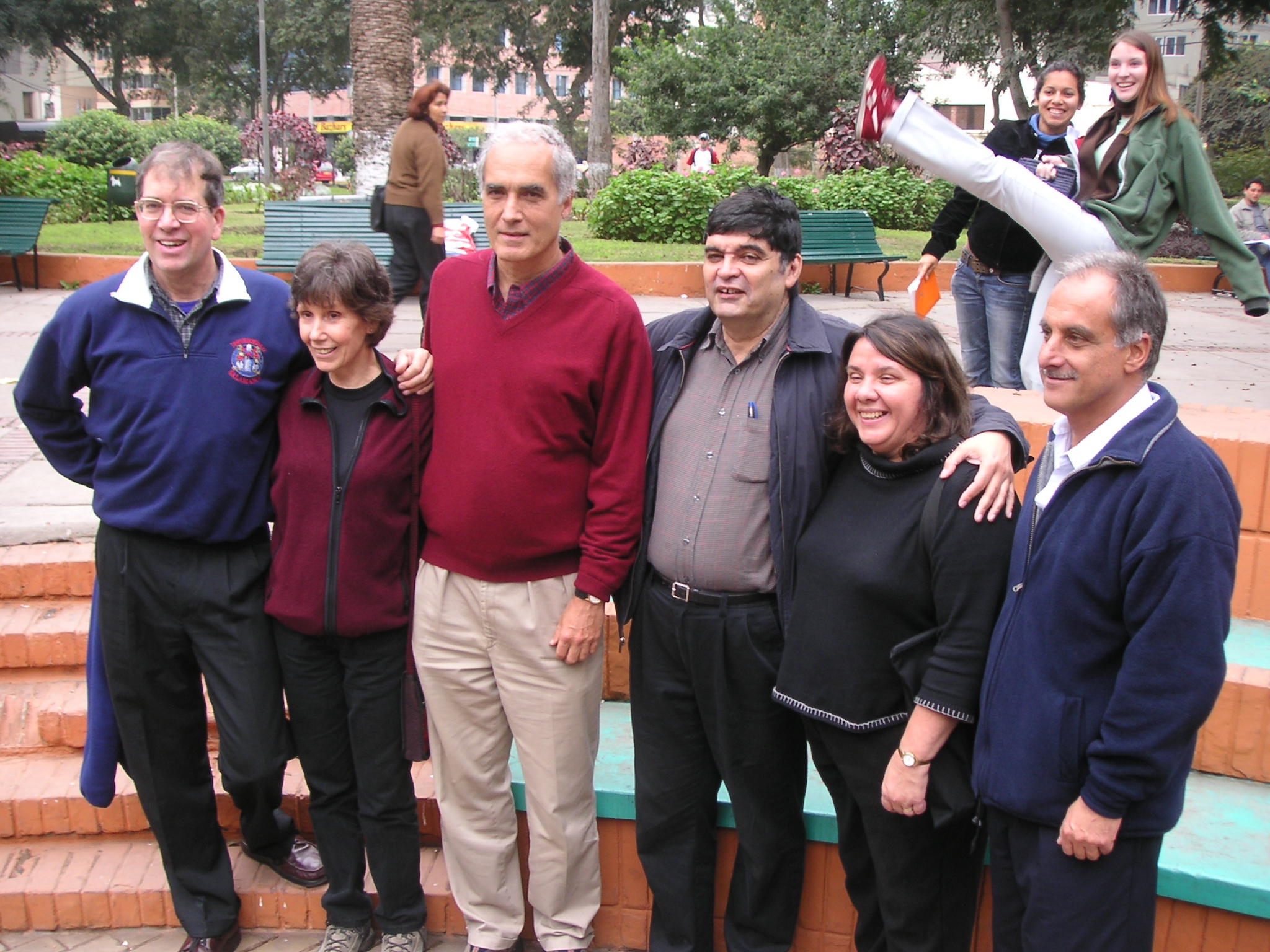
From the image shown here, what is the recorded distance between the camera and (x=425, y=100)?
23.1 ft

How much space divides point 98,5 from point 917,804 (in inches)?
1595

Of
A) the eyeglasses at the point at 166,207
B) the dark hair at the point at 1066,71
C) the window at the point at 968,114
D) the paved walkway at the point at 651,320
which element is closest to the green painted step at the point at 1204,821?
the eyeglasses at the point at 166,207

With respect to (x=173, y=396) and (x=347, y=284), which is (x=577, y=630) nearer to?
(x=347, y=284)

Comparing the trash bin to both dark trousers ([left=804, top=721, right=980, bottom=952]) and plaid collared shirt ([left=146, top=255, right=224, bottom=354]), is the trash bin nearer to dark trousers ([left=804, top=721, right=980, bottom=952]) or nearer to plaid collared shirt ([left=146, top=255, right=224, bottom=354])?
plaid collared shirt ([left=146, top=255, right=224, bottom=354])

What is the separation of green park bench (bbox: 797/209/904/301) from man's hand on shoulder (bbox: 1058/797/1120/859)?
870cm

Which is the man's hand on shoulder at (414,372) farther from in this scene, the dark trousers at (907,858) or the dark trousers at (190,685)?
the dark trousers at (907,858)

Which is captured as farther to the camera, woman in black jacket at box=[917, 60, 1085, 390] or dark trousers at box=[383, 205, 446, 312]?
dark trousers at box=[383, 205, 446, 312]

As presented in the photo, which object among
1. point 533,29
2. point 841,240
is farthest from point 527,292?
point 533,29

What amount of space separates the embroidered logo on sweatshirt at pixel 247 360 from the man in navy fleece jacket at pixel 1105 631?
6.19 feet

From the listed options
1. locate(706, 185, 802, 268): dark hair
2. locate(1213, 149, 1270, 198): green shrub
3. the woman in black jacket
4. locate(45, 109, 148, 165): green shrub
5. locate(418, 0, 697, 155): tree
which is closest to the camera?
locate(706, 185, 802, 268): dark hair

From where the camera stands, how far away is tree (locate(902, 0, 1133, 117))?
1859 centimetres

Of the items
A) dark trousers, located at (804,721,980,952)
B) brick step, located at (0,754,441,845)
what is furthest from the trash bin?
dark trousers, located at (804,721,980,952)

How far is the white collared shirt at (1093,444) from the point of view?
1977 mm

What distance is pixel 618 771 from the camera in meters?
3.21
